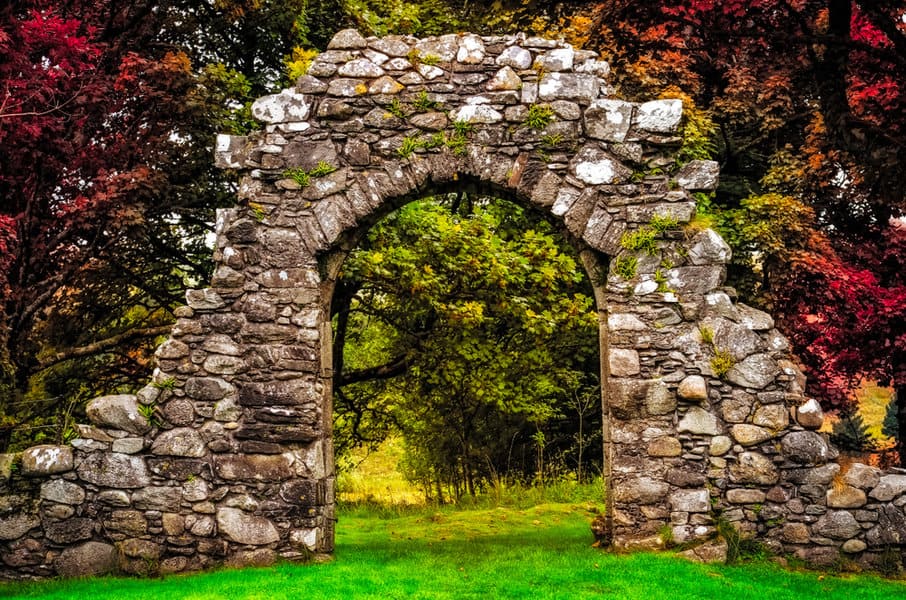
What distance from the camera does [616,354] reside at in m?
6.49

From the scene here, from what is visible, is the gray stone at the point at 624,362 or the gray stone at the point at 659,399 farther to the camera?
the gray stone at the point at 624,362

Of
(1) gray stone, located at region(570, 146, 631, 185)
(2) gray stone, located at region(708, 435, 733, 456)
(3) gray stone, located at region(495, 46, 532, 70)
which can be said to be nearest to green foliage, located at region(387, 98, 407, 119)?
(3) gray stone, located at region(495, 46, 532, 70)

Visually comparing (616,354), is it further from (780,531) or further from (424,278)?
(424,278)

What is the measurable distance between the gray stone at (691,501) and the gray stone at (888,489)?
1.32 m

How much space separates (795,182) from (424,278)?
5.86 meters

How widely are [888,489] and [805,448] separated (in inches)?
28.1

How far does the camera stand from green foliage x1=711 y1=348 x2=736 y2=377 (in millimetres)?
6344

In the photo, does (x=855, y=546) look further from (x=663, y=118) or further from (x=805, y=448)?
(x=663, y=118)

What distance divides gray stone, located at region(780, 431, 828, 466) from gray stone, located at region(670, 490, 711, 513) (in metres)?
0.76

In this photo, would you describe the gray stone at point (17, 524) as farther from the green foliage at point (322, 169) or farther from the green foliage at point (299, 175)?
the green foliage at point (322, 169)

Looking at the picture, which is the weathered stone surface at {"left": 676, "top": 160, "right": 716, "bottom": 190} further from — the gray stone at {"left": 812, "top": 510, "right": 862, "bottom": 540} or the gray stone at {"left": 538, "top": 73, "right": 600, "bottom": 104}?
the gray stone at {"left": 812, "top": 510, "right": 862, "bottom": 540}

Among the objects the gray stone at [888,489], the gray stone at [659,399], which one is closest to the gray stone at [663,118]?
the gray stone at [659,399]

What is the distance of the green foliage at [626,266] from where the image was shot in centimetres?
655

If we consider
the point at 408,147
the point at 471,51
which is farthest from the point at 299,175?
the point at 471,51
